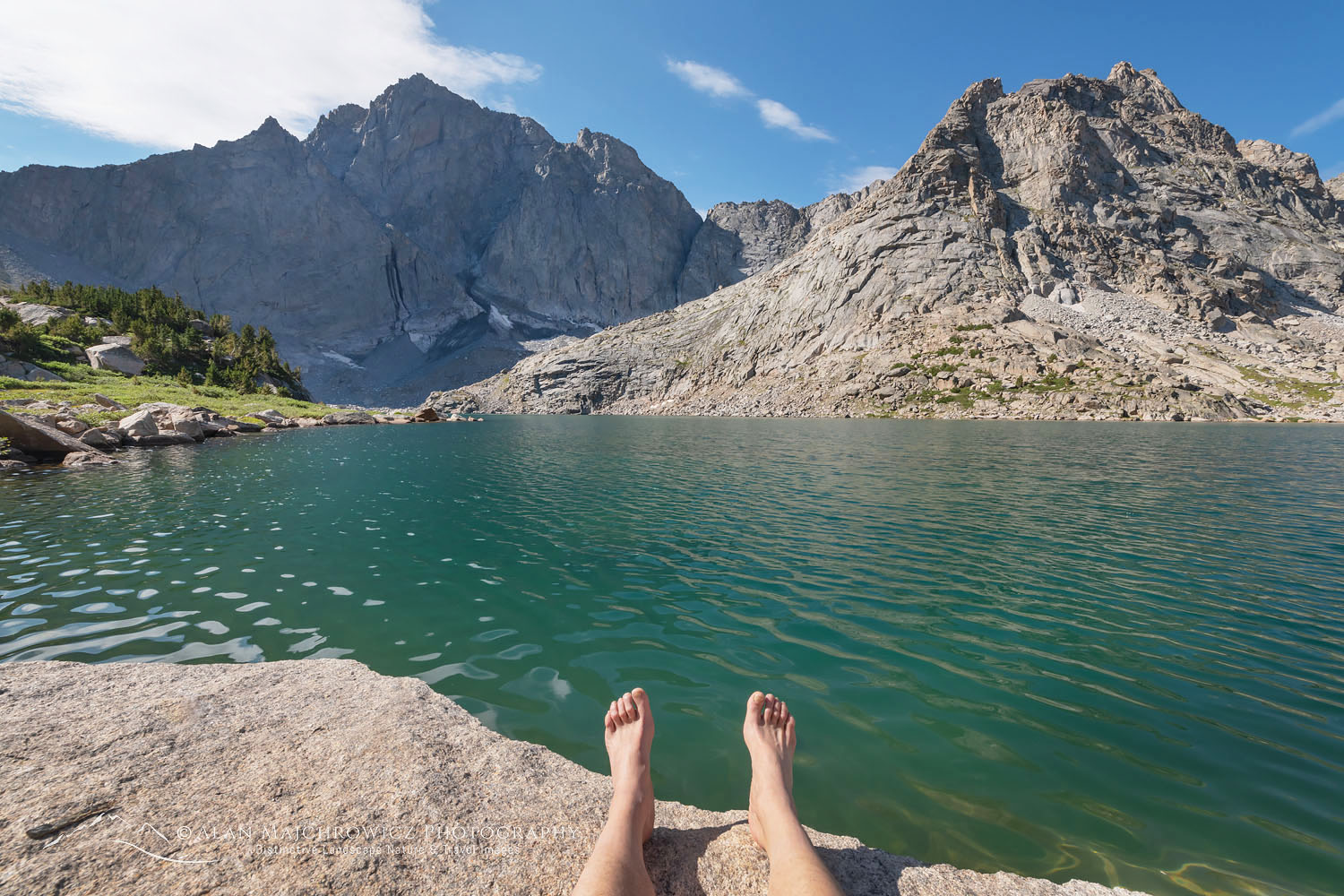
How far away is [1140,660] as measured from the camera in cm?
949

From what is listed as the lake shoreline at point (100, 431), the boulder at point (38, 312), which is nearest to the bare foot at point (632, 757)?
the lake shoreline at point (100, 431)

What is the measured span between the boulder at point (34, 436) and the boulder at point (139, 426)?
A: 8.45m

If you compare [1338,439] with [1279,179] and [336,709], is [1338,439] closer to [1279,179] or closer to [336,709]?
[336,709]

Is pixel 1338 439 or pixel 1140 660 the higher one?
pixel 1338 439

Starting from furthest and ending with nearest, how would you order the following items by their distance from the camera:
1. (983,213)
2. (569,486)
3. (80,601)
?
(983,213) → (569,486) → (80,601)

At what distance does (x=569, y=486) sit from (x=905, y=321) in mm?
124083

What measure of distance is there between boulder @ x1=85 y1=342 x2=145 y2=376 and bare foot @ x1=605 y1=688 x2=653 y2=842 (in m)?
91.1

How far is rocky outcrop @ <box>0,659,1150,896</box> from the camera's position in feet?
12.7

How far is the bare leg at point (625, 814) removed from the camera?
4.00 meters

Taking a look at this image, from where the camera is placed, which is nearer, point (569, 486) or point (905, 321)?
point (569, 486)

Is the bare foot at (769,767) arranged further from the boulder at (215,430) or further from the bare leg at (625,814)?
the boulder at (215,430)

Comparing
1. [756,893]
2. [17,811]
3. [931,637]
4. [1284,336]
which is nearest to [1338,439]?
[931,637]

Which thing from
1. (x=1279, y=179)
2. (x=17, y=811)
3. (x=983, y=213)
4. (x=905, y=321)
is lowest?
(x=17, y=811)

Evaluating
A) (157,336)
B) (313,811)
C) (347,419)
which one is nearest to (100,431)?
(347,419)
